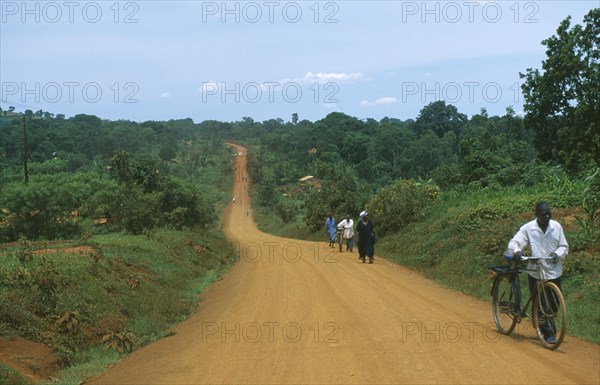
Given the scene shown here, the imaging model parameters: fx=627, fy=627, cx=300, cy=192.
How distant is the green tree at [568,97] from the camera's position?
35.1 metres

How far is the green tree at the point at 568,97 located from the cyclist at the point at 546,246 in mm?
26732

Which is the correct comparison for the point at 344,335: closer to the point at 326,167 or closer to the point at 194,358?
the point at 194,358

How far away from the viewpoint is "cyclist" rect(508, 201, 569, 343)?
8842 millimetres

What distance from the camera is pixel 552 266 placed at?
8.91 meters

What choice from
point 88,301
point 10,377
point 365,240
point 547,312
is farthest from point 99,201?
point 547,312

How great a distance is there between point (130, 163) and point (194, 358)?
31833 mm

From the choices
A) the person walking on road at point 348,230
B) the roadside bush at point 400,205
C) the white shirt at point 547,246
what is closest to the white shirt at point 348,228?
the person walking on road at point 348,230

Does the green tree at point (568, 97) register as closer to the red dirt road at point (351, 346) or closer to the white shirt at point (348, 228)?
the white shirt at point (348, 228)

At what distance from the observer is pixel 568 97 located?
37.4 meters

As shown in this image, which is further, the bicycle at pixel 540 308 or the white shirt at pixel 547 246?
the white shirt at pixel 547 246

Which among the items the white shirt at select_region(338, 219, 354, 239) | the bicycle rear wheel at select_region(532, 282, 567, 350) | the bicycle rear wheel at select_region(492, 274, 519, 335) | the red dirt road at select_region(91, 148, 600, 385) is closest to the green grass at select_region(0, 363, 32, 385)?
the red dirt road at select_region(91, 148, 600, 385)

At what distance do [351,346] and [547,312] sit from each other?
279 centimetres

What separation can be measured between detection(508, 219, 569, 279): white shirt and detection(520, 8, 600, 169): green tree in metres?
26.7

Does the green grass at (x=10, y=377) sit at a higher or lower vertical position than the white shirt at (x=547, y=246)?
lower
